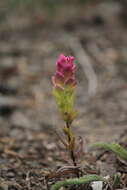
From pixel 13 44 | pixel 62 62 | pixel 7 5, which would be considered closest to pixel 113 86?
pixel 13 44

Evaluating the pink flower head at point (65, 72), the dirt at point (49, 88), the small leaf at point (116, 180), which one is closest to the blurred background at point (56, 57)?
the dirt at point (49, 88)

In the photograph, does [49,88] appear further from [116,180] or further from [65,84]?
[116,180]

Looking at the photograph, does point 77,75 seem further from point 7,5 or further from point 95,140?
point 7,5

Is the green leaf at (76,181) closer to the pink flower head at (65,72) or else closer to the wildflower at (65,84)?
the wildflower at (65,84)

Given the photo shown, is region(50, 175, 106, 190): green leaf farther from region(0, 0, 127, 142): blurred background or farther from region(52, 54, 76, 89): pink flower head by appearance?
region(0, 0, 127, 142): blurred background

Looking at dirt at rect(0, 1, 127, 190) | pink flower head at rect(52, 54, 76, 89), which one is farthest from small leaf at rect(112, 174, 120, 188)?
pink flower head at rect(52, 54, 76, 89)

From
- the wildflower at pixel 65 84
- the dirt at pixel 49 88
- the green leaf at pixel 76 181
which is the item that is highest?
→ the dirt at pixel 49 88
